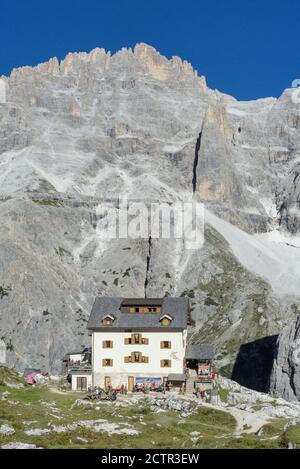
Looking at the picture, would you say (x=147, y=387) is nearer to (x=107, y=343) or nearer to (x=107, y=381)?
(x=107, y=381)

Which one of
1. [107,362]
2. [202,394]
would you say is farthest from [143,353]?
[202,394]

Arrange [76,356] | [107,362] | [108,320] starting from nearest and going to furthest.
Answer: [107,362], [108,320], [76,356]

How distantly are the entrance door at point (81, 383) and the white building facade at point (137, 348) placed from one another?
53.3 inches

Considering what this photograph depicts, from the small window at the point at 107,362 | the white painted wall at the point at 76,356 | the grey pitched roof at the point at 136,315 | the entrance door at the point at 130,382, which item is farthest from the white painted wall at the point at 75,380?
the white painted wall at the point at 76,356

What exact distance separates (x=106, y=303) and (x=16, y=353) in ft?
315

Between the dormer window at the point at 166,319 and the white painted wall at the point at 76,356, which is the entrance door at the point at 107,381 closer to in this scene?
the dormer window at the point at 166,319

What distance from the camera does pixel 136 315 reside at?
100 meters

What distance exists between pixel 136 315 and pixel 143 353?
5.63 metres

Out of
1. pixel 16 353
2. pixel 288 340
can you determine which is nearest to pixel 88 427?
pixel 288 340

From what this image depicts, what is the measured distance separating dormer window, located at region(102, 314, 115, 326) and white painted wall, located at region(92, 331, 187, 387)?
1.41 meters

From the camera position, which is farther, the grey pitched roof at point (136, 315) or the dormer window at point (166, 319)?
the dormer window at point (166, 319)

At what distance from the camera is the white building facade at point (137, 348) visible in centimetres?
9788

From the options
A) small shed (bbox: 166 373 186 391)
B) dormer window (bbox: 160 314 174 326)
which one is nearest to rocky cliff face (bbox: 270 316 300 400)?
dormer window (bbox: 160 314 174 326)
